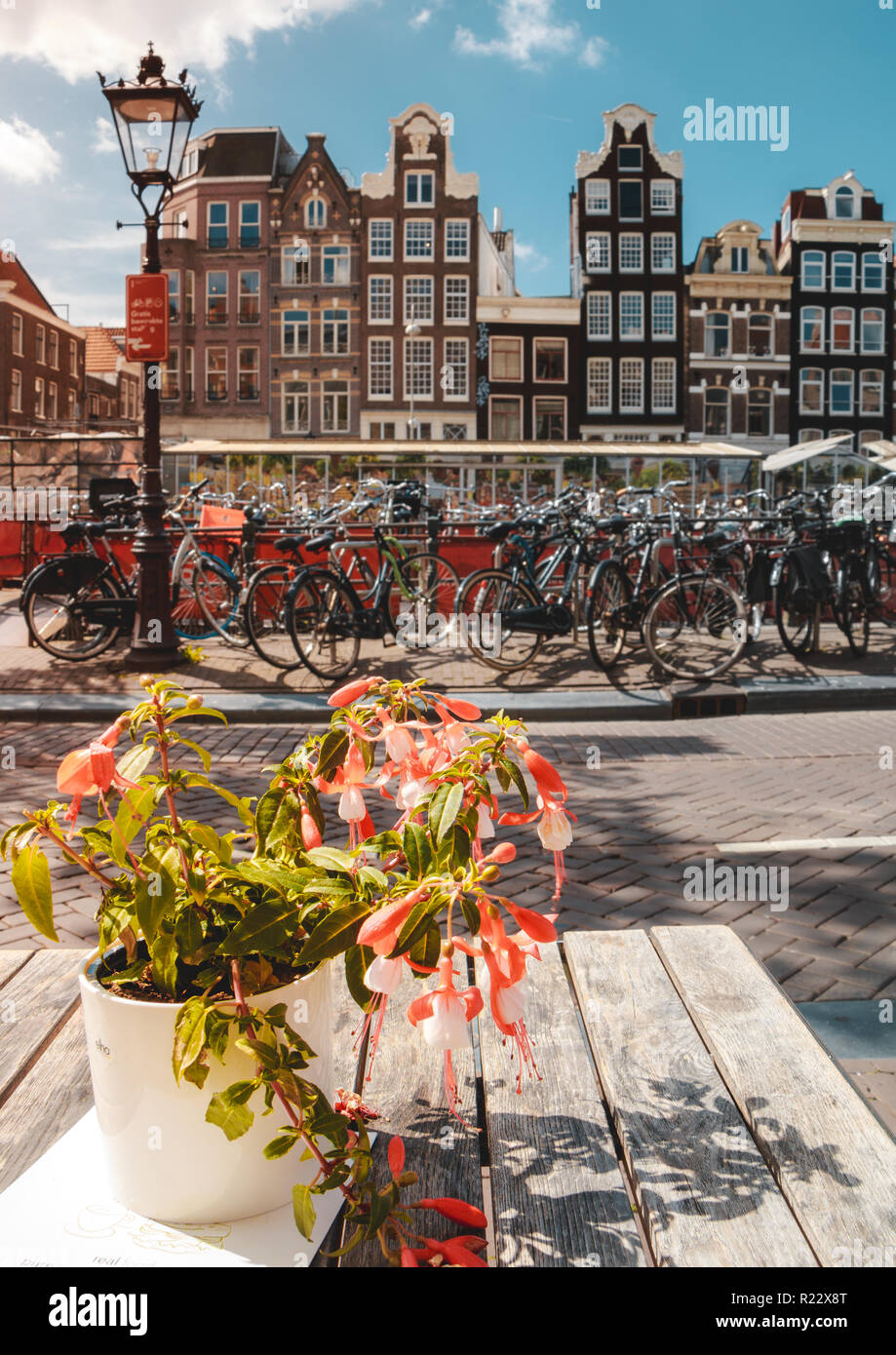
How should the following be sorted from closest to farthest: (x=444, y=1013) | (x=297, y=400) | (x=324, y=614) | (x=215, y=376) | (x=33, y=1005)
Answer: (x=444, y=1013) → (x=33, y=1005) → (x=324, y=614) → (x=297, y=400) → (x=215, y=376)

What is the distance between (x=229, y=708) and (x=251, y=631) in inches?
46.8

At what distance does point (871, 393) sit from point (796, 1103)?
4417 cm

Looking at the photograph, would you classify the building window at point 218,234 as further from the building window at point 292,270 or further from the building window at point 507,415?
the building window at point 507,415

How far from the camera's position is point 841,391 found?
41531 millimetres

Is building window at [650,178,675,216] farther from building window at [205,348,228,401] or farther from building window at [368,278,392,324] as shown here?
building window at [205,348,228,401]

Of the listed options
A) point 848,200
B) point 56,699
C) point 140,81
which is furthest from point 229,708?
point 848,200

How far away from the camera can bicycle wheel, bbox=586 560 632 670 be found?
28.2ft

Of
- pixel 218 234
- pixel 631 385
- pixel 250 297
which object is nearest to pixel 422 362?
pixel 250 297

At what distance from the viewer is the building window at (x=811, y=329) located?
41.6 meters

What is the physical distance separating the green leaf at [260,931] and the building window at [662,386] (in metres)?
41.3

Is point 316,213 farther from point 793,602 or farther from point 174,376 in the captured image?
point 793,602

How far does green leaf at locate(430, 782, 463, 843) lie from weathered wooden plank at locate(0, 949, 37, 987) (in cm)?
102

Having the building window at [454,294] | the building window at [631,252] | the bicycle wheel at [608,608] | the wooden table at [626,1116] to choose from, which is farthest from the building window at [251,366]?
the wooden table at [626,1116]

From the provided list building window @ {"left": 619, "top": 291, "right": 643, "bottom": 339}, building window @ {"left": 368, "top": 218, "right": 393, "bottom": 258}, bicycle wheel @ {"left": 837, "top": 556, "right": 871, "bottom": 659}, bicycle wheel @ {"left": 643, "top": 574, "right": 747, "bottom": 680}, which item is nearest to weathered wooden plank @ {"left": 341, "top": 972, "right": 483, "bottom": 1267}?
bicycle wheel @ {"left": 643, "top": 574, "right": 747, "bottom": 680}
